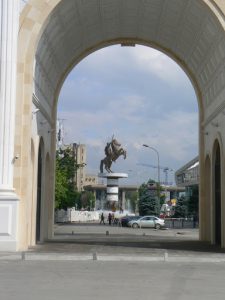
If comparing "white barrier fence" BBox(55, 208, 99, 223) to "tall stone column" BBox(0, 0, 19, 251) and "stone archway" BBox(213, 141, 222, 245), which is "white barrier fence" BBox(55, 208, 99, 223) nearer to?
"stone archway" BBox(213, 141, 222, 245)

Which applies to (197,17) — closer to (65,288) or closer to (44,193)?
(44,193)

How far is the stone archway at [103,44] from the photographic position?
23438 millimetres

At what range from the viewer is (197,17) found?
27422 millimetres

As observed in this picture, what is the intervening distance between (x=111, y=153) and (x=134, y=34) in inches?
1790

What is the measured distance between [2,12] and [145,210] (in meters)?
69.9

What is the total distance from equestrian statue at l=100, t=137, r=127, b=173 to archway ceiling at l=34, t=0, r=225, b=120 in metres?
43.6

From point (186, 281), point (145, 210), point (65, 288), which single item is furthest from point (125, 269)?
point (145, 210)

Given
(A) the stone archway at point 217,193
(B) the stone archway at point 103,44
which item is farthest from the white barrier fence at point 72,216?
(A) the stone archway at point 217,193

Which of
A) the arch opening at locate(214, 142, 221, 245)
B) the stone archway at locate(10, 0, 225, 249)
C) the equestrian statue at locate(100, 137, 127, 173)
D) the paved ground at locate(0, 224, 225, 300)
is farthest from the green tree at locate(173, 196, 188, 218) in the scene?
the paved ground at locate(0, 224, 225, 300)

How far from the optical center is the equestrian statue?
255 feet

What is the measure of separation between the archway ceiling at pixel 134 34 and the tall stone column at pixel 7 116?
7.61 ft

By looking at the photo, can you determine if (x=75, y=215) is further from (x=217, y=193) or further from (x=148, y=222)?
(x=217, y=193)

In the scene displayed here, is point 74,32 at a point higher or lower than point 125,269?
higher

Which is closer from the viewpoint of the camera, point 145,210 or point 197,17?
point 197,17
